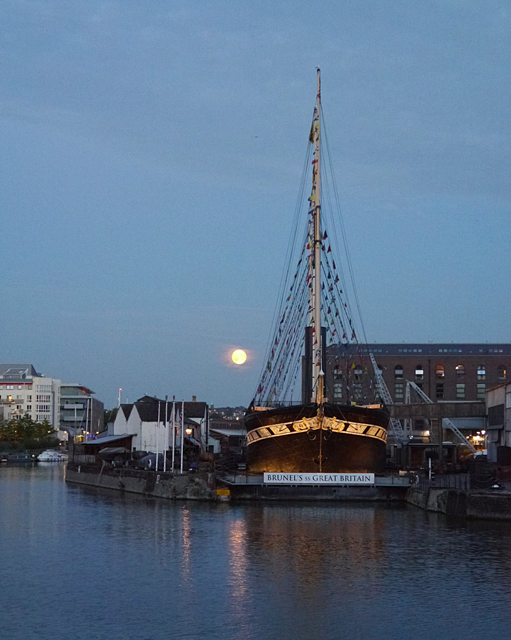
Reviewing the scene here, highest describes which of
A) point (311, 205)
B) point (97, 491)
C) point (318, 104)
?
point (318, 104)

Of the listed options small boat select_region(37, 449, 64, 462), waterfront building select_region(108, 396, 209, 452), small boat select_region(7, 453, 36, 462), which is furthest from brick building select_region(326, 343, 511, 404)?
waterfront building select_region(108, 396, 209, 452)

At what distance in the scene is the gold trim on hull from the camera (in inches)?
2329

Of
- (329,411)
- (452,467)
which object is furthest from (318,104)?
(452,467)

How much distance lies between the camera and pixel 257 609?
2397cm

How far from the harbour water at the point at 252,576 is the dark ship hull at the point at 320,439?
12.1m

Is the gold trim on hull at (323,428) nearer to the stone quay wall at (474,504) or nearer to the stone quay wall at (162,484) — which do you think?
the stone quay wall at (162,484)

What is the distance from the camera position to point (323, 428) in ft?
194

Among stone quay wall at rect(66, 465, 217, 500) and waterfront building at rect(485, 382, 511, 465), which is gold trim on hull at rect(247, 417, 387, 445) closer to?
stone quay wall at rect(66, 465, 217, 500)

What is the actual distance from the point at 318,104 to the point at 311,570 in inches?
1948

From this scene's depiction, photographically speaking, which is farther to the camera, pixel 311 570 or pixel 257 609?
pixel 311 570

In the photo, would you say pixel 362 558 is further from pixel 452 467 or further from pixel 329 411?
pixel 452 467

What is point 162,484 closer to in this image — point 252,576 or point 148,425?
point 252,576

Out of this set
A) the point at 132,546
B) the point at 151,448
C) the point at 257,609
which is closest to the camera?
the point at 257,609

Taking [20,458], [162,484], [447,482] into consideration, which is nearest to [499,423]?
[447,482]
